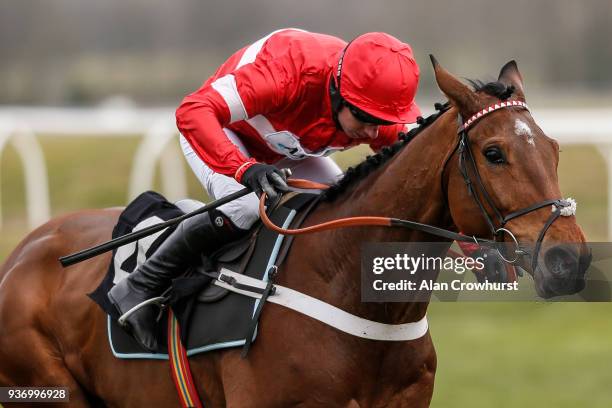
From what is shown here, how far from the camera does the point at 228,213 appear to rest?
379cm

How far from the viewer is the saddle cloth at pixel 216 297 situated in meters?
3.72

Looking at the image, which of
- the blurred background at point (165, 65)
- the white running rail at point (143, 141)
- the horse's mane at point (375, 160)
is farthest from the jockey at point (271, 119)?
the blurred background at point (165, 65)

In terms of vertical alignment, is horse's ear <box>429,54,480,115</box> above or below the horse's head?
above

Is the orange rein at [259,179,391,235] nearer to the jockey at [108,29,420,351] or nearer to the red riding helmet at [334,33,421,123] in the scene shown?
the jockey at [108,29,420,351]

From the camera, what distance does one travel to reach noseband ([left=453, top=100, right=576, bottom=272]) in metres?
3.08

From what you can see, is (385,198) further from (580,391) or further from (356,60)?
(580,391)

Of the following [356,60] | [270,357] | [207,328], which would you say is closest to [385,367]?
[270,357]

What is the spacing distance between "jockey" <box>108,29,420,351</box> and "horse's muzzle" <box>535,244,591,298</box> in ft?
2.70

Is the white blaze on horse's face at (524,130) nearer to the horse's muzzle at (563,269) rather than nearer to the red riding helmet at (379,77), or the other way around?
the horse's muzzle at (563,269)

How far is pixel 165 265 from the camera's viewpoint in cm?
394

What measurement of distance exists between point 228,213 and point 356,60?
2.17 ft

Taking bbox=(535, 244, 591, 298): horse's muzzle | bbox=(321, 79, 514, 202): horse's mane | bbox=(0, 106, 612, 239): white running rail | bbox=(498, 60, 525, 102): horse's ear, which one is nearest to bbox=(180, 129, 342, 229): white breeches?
bbox=(321, 79, 514, 202): horse's mane

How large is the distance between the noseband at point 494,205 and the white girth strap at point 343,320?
1.68ft

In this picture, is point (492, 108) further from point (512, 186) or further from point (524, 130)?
point (512, 186)
